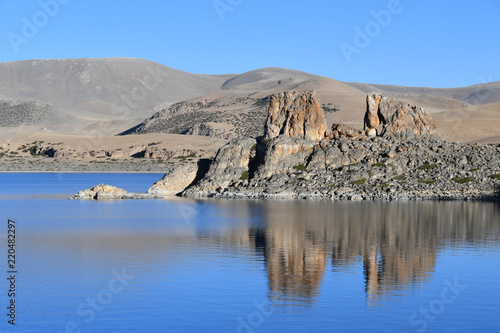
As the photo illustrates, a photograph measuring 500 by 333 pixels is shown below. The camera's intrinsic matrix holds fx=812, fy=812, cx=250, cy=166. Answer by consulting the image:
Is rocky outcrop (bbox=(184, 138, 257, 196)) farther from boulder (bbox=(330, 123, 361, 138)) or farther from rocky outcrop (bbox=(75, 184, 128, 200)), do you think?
boulder (bbox=(330, 123, 361, 138))

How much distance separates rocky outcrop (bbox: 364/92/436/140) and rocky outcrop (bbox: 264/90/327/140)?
19.3 ft

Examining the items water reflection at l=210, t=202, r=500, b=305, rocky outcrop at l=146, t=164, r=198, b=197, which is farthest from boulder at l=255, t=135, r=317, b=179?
water reflection at l=210, t=202, r=500, b=305

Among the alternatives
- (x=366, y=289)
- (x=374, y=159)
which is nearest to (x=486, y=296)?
(x=366, y=289)

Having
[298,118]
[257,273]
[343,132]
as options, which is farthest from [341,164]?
[257,273]

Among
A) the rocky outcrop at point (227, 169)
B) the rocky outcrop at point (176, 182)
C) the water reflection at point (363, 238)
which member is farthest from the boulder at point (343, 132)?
the water reflection at point (363, 238)

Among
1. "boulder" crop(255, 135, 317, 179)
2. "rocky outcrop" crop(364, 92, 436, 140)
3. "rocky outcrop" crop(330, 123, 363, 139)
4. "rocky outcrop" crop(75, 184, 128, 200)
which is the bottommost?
"rocky outcrop" crop(75, 184, 128, 200)

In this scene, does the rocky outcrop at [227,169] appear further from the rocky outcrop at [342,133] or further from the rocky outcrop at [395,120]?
the rocky outcrop at [395,120]

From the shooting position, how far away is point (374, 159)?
88375mm

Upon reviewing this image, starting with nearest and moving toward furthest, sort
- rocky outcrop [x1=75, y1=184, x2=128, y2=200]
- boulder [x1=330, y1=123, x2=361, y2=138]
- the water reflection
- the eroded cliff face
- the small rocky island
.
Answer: the water reflection, the small rocky island, the eroded cliff face, rocky outcrop [x1=75, y1=184, x2=128, y2=200], boulder [x1=330, y1=123, x2=361, y2=138]

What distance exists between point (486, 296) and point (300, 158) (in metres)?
60.5

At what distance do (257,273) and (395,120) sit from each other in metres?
62.8

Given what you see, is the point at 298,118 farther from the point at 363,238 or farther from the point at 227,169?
the point at 363,238

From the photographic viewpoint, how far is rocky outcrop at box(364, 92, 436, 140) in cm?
9388

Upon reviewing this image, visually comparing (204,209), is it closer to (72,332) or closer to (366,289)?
(366,289)
